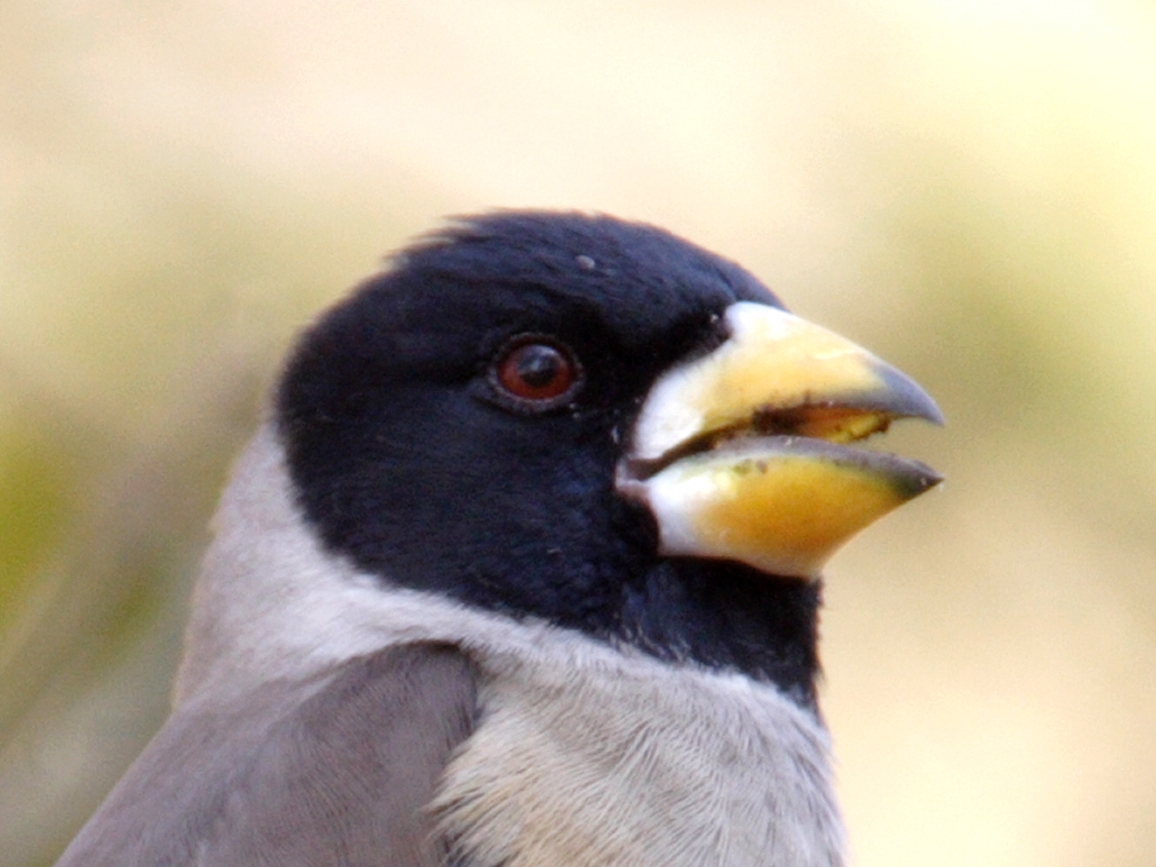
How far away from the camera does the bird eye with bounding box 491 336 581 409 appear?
3012 millimetres

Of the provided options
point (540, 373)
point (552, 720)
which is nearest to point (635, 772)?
point (552, 720)

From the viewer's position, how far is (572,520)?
2.98 m

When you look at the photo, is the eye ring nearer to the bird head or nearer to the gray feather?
the bird head

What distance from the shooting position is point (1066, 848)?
571cm

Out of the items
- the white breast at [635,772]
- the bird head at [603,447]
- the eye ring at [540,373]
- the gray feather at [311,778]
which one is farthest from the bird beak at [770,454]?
the gray feather at [311,778]

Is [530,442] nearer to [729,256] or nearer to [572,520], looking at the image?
[572,520]

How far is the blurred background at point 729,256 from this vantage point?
11.0 feet

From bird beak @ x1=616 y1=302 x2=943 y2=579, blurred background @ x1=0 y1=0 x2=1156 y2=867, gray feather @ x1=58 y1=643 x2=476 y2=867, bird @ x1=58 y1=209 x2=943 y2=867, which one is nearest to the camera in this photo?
gray feather @ x1=58 y1=643 x2=476 y2=867

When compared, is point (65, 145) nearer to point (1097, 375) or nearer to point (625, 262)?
point (625, 262)

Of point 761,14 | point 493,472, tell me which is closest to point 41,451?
point 493,472

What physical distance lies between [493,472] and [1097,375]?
202 cm

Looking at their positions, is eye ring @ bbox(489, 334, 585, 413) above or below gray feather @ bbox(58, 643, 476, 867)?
above

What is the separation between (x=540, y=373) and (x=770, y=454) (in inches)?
14.7

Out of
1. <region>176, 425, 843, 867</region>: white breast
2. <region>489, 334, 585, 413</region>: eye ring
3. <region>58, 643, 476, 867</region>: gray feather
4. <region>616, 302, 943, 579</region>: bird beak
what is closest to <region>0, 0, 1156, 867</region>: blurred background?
<region>176, 425, 843, 867</region>: white breast
